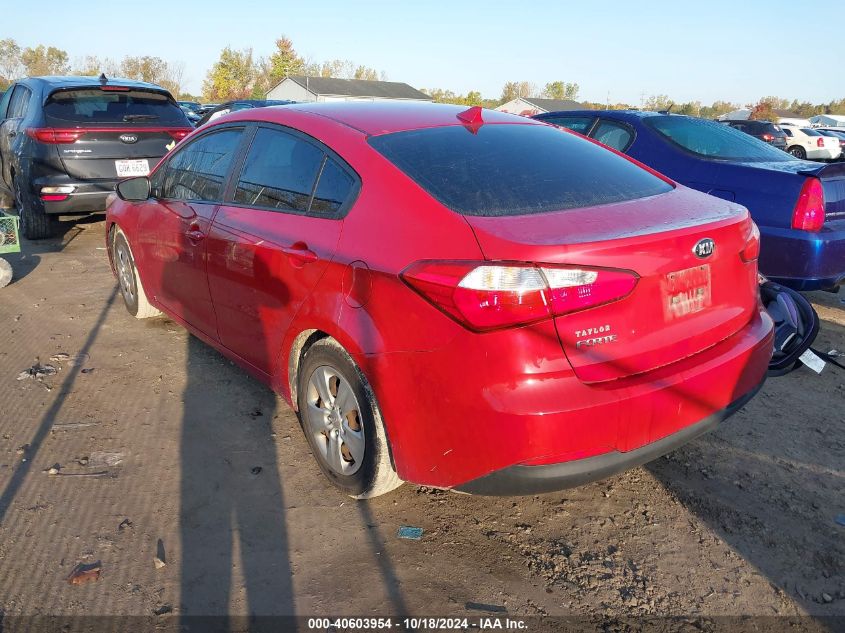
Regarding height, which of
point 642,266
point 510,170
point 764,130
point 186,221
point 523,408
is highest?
point 764,130

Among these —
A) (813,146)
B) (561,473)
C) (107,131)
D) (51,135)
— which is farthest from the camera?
(813,146)

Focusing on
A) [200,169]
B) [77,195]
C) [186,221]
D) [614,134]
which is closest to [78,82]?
[77,195]

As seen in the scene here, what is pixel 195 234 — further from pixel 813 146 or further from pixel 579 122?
pixel 813 146

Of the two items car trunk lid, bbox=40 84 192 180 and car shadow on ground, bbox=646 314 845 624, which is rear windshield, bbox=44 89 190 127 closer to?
car trunk lid, bbox=40 84 192 180

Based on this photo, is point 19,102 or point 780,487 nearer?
point 780,487

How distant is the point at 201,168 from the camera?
4016mm

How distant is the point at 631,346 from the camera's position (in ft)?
Answer: 7.66

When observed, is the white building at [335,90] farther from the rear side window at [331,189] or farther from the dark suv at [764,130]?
the rear side window at [331,189]

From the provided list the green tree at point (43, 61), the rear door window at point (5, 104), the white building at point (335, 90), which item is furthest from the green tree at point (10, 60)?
the rear door window at point (5, 104)

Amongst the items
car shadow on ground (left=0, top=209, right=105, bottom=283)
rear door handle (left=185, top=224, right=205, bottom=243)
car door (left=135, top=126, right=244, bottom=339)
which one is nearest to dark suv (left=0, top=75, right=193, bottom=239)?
car shadow on ground (left=0, top=209, right=105, bottom=283)

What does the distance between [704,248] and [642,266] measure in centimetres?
34

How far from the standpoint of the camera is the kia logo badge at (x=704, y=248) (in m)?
2.45

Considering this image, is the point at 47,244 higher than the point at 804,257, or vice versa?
the point at 804,257

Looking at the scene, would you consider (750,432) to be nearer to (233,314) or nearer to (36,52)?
(233,314)
